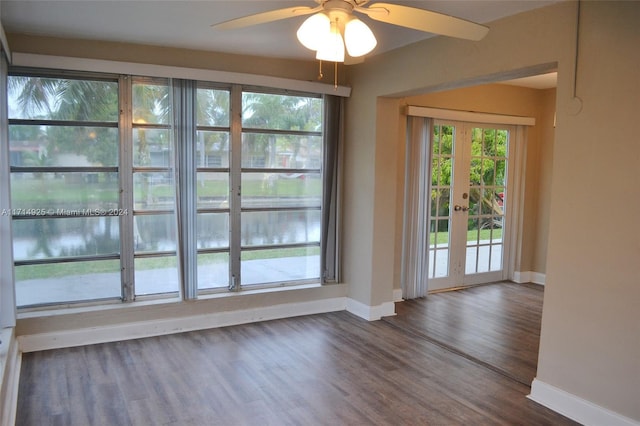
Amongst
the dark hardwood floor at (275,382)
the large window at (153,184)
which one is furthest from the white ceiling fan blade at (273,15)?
the dark hardwood floor at (275,382)

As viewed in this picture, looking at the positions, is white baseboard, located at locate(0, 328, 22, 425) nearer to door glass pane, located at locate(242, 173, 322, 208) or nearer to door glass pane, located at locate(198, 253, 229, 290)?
door glass pane, located at locate(198, 253, 229, 290)

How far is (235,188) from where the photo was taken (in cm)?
462

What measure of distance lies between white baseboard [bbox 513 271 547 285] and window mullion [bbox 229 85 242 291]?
3.93 meters

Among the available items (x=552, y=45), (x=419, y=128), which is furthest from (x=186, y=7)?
(x=419, y=128)

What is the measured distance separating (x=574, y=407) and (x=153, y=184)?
370 centimetres

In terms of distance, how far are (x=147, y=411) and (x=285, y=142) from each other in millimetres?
2857

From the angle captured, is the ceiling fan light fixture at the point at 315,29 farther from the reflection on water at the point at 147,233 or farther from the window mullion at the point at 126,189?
the reflection on water at the point at 147,233

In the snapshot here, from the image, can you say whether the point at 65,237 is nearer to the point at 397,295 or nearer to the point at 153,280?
the point at 153,280

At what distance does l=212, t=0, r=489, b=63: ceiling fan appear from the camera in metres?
2.10

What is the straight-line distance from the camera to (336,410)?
118 inches

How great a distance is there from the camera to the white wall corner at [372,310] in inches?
190

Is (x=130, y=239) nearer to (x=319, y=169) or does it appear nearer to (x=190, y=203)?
(x=190, y=203)

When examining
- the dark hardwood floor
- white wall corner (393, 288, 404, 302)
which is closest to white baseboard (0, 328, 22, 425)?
the dark hardwood floor

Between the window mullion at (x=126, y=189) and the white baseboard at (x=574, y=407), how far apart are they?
3.40 m
